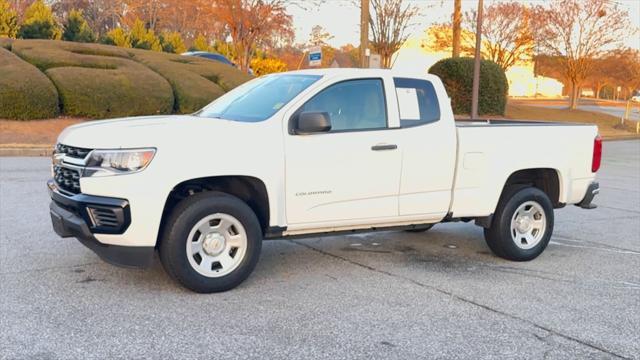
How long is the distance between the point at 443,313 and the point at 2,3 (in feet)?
79.5

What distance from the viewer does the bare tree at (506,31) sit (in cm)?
3538

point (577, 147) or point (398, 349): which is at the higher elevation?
point (577, 147)

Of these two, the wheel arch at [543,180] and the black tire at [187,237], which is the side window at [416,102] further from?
the black tire at [187,237]

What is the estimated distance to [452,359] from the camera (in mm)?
3930

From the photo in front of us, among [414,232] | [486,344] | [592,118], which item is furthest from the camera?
[592,118]

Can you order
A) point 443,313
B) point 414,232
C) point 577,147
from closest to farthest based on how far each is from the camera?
1. point 443,313
2. point 577,147
3. point 414,232

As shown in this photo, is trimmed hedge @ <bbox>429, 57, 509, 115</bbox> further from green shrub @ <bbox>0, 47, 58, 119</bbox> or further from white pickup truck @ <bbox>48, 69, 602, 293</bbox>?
white pickup truck @ <bbox>48, 69, 602, 293</bbox>

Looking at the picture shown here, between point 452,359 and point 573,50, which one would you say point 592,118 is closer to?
point 573,50

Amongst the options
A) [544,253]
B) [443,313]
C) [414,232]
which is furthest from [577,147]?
[443,313]

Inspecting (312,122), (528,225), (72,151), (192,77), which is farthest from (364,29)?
(72,151)

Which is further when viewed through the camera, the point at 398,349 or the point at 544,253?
the point at 544,253

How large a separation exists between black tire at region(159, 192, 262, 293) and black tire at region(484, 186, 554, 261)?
2.58 m

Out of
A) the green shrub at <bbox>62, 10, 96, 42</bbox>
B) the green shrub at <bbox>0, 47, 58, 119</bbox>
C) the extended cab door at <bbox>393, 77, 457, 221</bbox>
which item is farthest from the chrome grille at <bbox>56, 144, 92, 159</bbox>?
the green shrub at <bbox>62, 10, 96, 42</bbox>

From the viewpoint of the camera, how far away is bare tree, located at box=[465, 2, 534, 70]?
116ft
